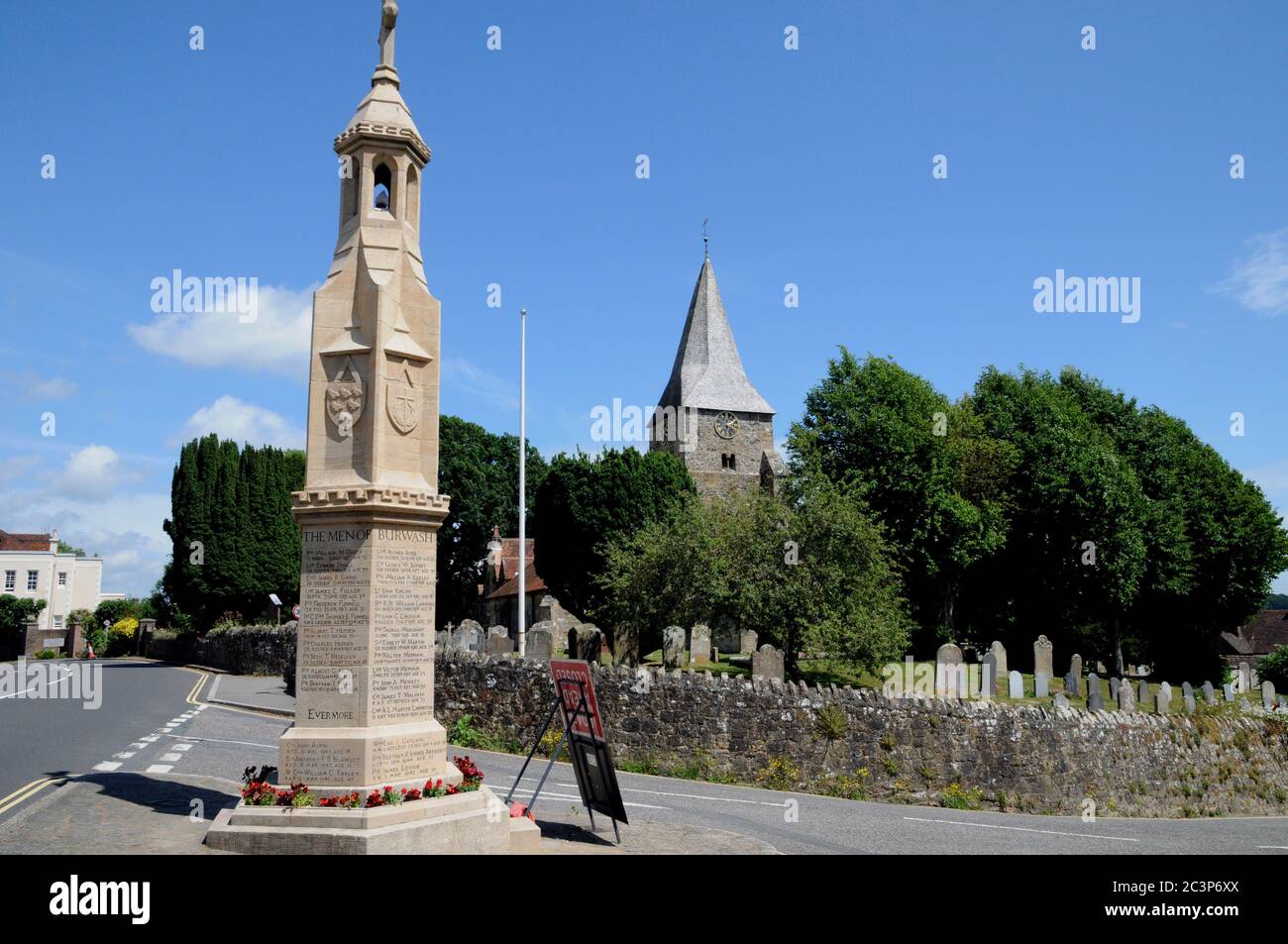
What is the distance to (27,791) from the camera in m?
12.0

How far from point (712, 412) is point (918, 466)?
66.0 ft

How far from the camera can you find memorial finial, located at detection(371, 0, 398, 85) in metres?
10.7

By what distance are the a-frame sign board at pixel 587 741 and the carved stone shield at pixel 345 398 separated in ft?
10.8

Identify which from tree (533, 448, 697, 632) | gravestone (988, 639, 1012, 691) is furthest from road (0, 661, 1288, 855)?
tree (533, 448, 697, 632)

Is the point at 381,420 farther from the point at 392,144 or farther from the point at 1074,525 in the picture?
the point at 1074,525

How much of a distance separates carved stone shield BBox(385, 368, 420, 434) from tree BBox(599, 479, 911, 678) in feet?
68.1

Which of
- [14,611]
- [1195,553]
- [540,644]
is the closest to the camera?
[540,644]

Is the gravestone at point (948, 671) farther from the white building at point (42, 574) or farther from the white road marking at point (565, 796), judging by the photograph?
the white building at point (42, 574)

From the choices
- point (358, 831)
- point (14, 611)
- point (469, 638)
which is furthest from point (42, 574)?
point (358, 831)

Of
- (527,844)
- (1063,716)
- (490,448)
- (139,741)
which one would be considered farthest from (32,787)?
(490,448)

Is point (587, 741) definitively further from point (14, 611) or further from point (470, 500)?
point (14, 611)

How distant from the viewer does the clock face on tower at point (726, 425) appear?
64.6 m

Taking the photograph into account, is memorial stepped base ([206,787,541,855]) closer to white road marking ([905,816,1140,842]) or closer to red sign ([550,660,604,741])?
red sign ([550,660,604,741])

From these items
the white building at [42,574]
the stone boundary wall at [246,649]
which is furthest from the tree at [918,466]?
the white building at [42,574]
